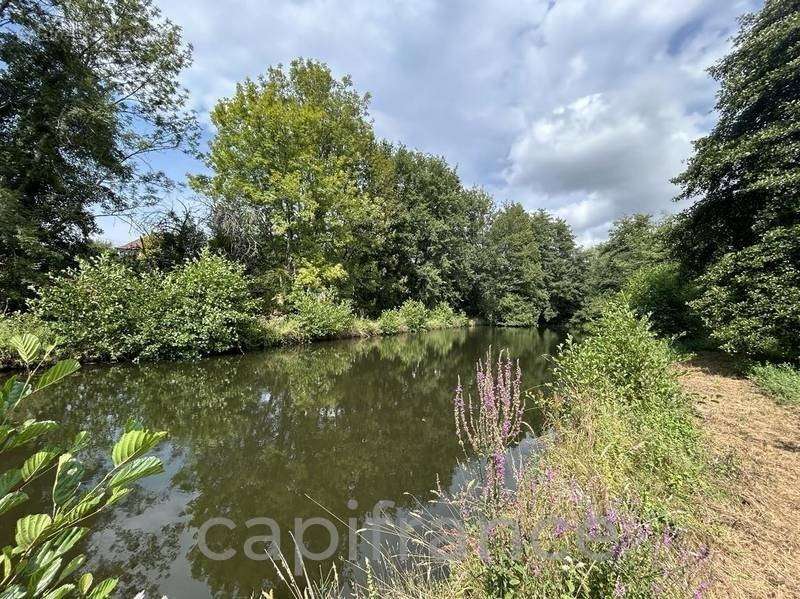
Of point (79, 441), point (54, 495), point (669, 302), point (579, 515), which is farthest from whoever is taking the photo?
point (669, 302)

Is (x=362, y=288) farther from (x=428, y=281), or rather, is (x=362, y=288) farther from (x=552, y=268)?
(x=552, y=268)

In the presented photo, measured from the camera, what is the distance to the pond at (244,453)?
3.54 metres

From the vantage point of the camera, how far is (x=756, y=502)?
345cm

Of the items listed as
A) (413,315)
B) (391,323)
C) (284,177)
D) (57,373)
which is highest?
(284,177)

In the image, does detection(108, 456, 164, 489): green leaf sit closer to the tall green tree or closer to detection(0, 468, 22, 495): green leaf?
detection(0, 468, 22, 495): green leaf

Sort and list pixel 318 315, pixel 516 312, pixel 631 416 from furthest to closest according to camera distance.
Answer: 1. pixel 516 312
2. pixel 318 315
3. pixel 631 416

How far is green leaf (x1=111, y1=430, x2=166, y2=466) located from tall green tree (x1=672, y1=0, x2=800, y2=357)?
11.0m

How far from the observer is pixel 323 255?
20.6 meters

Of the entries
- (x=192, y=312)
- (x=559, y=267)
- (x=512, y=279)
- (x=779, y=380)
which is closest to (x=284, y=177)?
(x=192, y=312)

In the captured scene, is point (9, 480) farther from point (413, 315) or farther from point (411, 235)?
point (411, 235)

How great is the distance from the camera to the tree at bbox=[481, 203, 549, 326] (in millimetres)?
36000

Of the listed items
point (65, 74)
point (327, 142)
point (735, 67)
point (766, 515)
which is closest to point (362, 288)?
point (327, 142)

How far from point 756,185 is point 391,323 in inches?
699

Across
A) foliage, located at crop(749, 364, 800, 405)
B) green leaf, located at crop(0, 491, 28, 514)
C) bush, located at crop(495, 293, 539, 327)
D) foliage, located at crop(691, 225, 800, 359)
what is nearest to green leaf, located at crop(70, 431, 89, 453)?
green leaf, located at crop(0, 491, 28, 514)
